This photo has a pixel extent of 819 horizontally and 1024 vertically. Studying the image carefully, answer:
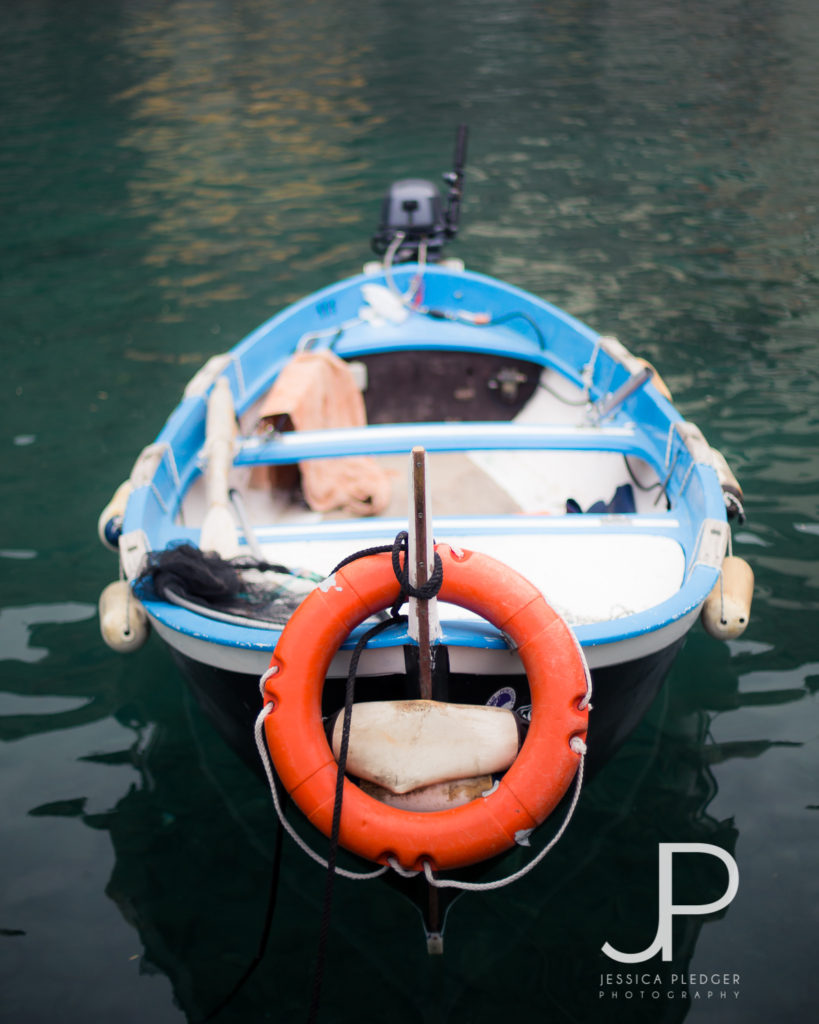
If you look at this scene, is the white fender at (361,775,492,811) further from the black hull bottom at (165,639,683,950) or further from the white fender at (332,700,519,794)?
the black hull bottom at (165,639,683,950)

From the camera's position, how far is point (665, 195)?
1095 centimetres

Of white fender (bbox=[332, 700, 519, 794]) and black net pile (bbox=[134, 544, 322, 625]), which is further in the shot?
black net pile (bbox=[134, 544, 322, 625])

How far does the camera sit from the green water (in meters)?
3.14

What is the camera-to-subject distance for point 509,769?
8.61 ft

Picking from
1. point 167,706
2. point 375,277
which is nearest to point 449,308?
point 375,277

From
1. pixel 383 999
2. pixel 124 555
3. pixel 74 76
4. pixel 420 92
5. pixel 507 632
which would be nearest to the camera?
pixel 507 632

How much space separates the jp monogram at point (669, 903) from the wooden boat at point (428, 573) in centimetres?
57

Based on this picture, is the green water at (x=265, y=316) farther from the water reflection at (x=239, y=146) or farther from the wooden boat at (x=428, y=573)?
the wooden boat at (x=428, y=573)

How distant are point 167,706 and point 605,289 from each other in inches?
254

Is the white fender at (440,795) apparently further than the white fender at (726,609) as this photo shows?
No

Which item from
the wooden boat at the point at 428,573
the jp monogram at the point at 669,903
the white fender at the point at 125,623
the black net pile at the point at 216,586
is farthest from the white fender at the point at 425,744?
the white fender at the point at 125,623

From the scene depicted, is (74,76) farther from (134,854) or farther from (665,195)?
(134,854)

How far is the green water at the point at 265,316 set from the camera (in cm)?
314

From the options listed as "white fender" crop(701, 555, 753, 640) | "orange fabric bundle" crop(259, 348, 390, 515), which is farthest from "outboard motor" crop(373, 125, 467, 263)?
"white fender" crop(701, 555, 753, 640)
